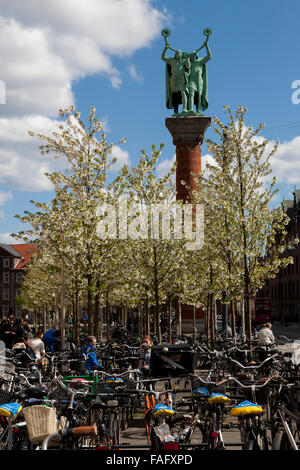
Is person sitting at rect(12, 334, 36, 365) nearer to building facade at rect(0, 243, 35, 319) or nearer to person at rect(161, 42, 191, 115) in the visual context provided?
person at rect(161, 42, 191, 115)

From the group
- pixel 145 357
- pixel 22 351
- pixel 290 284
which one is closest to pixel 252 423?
pixel 145 357

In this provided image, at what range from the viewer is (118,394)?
7.00 metres

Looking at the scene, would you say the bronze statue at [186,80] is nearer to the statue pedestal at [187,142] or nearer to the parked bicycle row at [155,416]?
the statue pedestal at [187,142]

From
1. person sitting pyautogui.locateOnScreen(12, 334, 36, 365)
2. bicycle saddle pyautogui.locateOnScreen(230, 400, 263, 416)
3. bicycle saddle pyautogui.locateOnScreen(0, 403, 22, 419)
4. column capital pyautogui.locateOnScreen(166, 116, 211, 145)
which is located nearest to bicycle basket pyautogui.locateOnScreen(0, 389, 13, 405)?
bicycle saddle pyautogui.locateOnScreen(0, 403, 22, 419)

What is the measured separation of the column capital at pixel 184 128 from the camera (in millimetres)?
34719

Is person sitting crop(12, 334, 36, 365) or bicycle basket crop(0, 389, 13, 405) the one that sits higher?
bicycle basket crop(0, 389, 13, 405)

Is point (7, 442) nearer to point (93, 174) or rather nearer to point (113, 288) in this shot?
point (93, 174)

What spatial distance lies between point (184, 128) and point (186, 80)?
3.64 metres

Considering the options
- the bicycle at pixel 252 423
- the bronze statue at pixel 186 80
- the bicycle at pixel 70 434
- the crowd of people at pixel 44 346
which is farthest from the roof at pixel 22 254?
the bicycle at pixel 70 434

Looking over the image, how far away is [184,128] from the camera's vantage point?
Result: 34781 mm

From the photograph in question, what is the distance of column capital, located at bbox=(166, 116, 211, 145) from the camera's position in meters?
34.7

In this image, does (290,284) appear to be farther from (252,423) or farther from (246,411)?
(246,411)

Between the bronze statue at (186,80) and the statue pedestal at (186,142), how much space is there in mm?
1237

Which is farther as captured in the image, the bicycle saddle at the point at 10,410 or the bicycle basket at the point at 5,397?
the bicycle basket at the point at 5,397
